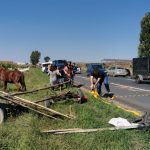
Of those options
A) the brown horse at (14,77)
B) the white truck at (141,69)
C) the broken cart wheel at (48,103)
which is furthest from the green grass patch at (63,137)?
the white truck at (141,69)

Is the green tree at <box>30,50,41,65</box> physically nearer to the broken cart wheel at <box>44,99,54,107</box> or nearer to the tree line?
the tree line

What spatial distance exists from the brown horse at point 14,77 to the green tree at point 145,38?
3599cm

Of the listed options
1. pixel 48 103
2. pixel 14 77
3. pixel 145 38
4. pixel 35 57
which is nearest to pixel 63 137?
pixel 48 103

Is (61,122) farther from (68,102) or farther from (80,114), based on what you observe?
(68,102)

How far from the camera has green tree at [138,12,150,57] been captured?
56.9 m

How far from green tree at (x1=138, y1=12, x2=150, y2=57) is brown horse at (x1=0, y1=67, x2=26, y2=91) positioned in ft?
118

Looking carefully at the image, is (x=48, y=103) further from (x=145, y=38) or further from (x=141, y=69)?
(x=145, y=38)

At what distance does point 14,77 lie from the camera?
22766 mm

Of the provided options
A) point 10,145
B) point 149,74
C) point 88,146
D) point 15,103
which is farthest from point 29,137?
point 149,74

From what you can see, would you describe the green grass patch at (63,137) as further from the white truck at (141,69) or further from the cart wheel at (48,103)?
the white truck at (141,69)

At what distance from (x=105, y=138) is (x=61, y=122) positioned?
2191mm

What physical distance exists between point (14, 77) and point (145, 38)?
37.0 m

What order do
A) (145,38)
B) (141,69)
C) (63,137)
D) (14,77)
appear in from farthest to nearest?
(145,38)
(141,69)
(14,77)
(63,137)

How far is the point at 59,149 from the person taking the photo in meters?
8.66
